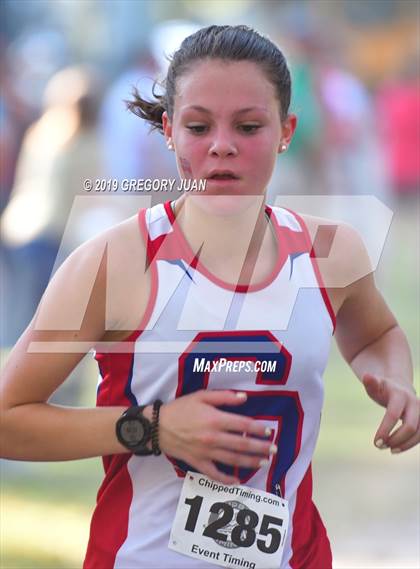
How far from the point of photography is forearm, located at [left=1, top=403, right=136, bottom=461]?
2.19 m

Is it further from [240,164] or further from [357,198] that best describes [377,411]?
[240,164]

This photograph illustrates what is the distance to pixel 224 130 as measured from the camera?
2.27 metres

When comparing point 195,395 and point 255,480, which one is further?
point 255,480

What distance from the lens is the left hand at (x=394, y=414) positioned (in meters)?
2.36

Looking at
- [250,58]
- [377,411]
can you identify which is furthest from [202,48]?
[377,411]

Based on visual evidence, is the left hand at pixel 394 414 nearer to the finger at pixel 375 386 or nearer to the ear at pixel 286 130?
the finger at pixel 375 386

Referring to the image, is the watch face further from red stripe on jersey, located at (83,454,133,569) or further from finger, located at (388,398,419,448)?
finger, located at (388,398,419,448)

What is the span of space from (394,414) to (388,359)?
0.88 ft

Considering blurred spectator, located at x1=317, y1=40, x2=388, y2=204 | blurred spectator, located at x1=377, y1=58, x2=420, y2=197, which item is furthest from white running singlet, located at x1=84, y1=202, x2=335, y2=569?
blurred spectator, located at x1=377, y1=58, x2=420, y2=197

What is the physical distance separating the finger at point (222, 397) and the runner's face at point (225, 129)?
43 centimetres

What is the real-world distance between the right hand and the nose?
47 centimetres

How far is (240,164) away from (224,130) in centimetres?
7

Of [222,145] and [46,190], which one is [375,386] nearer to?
[222,145]

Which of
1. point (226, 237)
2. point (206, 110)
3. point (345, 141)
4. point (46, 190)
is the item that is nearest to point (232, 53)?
point (206, 110)
